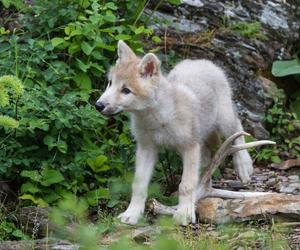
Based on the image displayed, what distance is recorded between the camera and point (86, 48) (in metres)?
7.36

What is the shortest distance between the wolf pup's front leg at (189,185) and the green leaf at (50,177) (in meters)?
1.06

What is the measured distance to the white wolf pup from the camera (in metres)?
6.26

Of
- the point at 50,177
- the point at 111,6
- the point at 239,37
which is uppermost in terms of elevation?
the point at 111,6

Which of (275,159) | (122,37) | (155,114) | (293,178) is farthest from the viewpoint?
(275,159)

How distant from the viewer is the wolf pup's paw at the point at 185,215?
623 cm

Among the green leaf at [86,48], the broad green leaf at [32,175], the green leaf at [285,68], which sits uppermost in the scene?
the green leaf at [86,48]

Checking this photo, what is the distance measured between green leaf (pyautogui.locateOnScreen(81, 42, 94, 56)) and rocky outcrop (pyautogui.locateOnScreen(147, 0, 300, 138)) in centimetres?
125

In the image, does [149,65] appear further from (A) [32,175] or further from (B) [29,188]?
(B) [29,188]

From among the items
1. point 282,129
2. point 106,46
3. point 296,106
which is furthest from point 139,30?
point 296,106

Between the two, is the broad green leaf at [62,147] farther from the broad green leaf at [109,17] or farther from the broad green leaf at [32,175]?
the broad green leaf at [109,17]

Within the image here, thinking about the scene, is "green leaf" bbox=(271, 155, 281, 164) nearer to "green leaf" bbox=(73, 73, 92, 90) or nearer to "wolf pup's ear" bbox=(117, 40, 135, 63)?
"green leaf" bbox=(73, 73, 92, 90)

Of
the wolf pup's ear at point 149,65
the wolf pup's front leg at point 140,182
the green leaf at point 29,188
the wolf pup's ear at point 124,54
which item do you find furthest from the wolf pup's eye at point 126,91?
the green leaf at point 29,188

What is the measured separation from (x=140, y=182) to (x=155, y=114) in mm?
604

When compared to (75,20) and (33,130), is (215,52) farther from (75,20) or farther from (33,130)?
(33,130)
